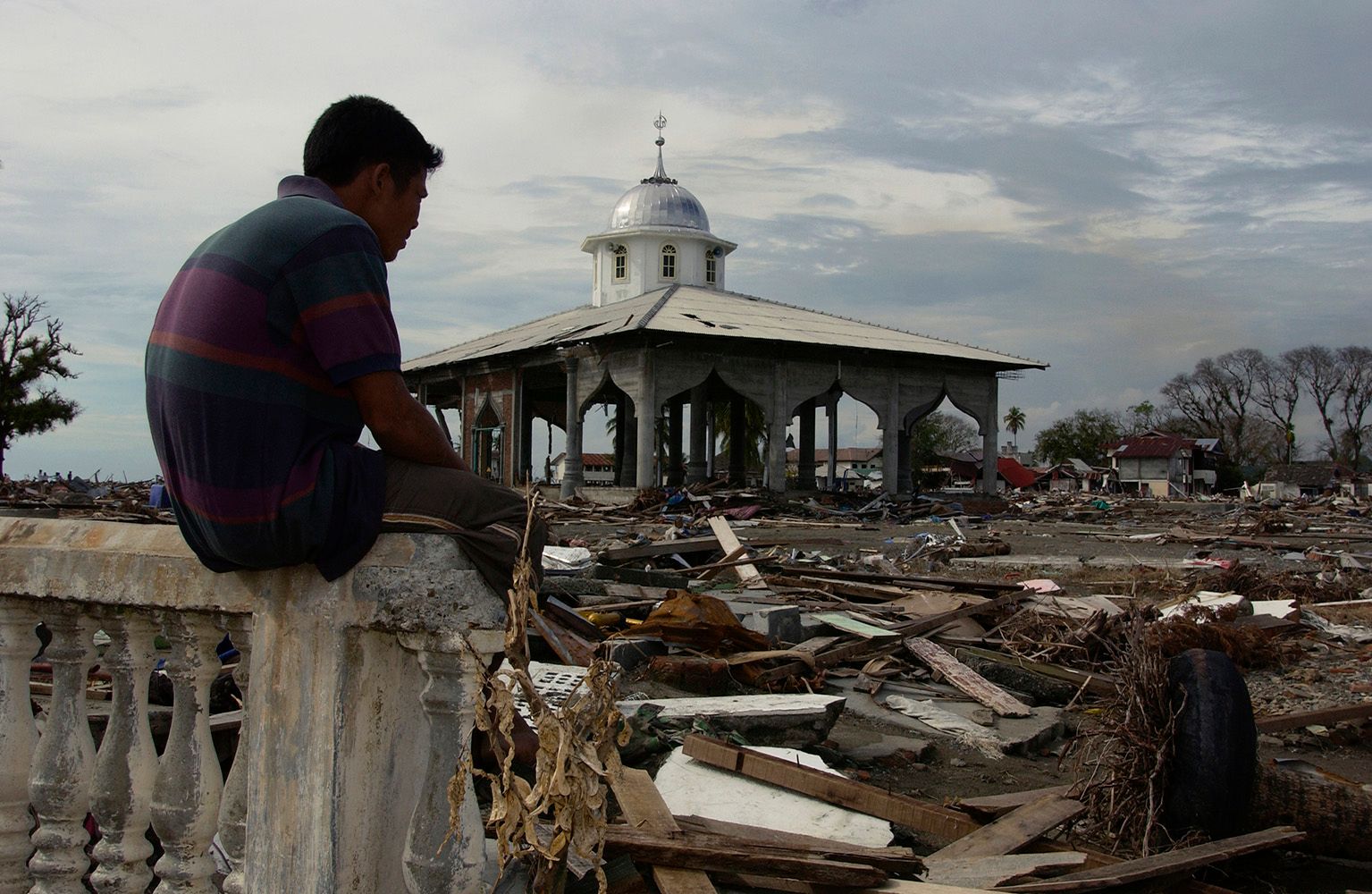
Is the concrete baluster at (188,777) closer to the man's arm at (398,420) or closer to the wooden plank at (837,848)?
the man's arm at (398,420)

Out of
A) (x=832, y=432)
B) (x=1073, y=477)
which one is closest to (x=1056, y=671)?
(x=832, y=432)

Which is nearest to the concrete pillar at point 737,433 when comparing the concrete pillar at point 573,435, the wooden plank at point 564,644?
the concrete pillar at point 573,435

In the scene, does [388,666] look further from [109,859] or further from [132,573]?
[109,859]

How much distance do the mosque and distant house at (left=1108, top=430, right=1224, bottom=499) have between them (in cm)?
4495

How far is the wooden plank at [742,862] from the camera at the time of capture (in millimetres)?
2900

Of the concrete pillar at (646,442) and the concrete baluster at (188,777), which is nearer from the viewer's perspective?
the concrete baluster at (188,777)

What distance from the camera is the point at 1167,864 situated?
11.6 ft

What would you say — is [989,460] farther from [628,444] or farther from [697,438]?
[628,444]

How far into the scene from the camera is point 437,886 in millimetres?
2322

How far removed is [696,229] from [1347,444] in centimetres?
6934

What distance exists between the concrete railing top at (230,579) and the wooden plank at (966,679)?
16.6 feet

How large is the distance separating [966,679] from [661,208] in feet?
113

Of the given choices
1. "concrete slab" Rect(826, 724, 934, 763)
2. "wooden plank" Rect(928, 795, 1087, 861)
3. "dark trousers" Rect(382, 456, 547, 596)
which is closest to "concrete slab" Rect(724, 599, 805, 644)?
"concrete slab" Rect(826, 724, 934, 763)

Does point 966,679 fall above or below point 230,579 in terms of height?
below
